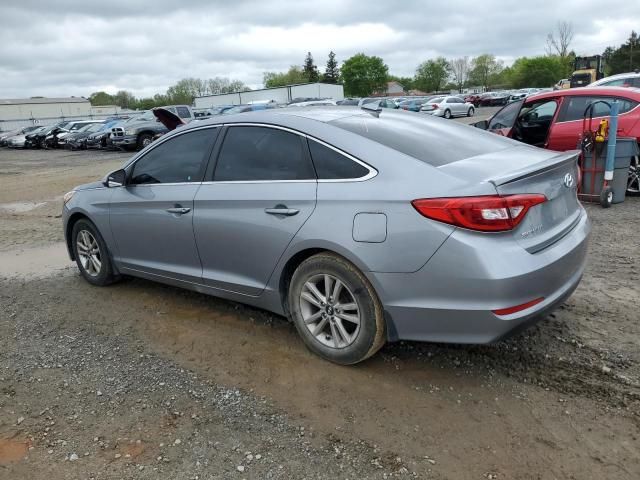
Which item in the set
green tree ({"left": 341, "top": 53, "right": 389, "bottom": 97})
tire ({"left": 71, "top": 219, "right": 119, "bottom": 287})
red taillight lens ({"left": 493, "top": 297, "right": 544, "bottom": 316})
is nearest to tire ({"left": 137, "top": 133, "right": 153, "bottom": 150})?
tire ({"left": 71, "top": 219, "right": 119, "bottom": 287})

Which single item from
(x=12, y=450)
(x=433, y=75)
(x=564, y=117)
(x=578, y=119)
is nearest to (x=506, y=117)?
(x=564, y=117)

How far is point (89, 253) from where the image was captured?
210 inches

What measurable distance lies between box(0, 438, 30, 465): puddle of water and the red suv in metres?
7.94

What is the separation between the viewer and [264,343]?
3912mm

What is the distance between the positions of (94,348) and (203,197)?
1400 millimetres

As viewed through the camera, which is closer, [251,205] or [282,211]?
[282,211]

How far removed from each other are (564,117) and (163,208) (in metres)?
6.74

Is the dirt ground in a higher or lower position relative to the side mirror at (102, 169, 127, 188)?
lower

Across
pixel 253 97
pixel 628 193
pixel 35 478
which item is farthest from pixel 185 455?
pixel 253 97

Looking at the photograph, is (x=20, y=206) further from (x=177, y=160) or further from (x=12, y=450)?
(x=12, y=450)

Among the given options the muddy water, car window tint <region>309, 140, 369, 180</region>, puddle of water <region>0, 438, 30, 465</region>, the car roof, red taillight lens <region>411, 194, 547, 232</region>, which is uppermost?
the car roof

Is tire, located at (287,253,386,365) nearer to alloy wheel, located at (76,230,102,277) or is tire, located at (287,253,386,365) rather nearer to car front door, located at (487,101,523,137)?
alloy wheel, located at (76,230,102,277)

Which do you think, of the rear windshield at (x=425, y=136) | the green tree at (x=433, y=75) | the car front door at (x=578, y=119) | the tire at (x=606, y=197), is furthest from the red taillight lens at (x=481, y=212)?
the green tree at (x=433, y=75)

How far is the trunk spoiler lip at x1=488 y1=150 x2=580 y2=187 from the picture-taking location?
2881 millimetres
